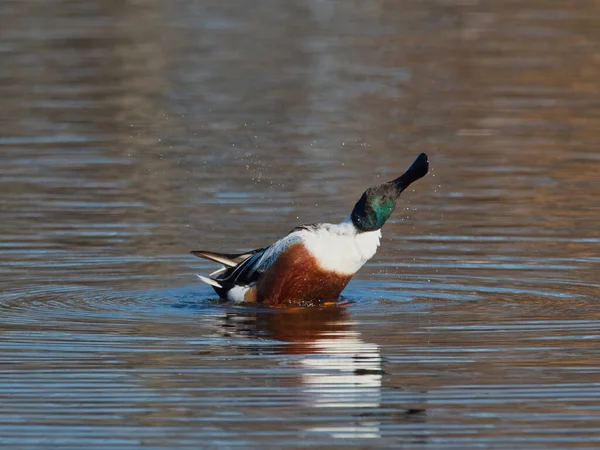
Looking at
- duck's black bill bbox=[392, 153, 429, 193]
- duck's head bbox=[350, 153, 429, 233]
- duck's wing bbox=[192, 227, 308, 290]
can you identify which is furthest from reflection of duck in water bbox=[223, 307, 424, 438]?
duck's black bill bbox=[392, 153, 429, 193]

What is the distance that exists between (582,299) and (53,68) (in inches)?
608

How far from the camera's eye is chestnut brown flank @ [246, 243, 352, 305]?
9.75 meters

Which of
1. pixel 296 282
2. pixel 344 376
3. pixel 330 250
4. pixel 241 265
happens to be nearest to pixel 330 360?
pixel 344 376

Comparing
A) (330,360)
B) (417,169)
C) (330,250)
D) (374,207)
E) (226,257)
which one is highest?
(417,169)

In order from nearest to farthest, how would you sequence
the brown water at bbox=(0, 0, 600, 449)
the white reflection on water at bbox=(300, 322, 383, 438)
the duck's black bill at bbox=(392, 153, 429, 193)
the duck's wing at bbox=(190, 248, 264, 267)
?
the white reflection on water at bbox=(300, 322, 383, 438), the brown water at bbox=(0, 0, 600, 449), the duck's black bill at bbox=(392, 153, 429, 193), the duck's wing at bbox=(190, 248, 264, 267)

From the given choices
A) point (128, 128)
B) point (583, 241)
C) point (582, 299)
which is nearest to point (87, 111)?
point (128, 128)

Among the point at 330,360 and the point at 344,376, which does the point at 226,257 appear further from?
the point at 344,376

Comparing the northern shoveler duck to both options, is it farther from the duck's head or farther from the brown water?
the brown water

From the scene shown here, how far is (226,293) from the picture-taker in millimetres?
10320

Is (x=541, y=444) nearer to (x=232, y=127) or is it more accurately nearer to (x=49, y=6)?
(x=232, y=127)

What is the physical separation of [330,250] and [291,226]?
2.81 metres

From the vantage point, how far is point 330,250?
381 inches

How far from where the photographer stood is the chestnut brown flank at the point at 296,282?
975cm

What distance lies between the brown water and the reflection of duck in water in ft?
0.08
